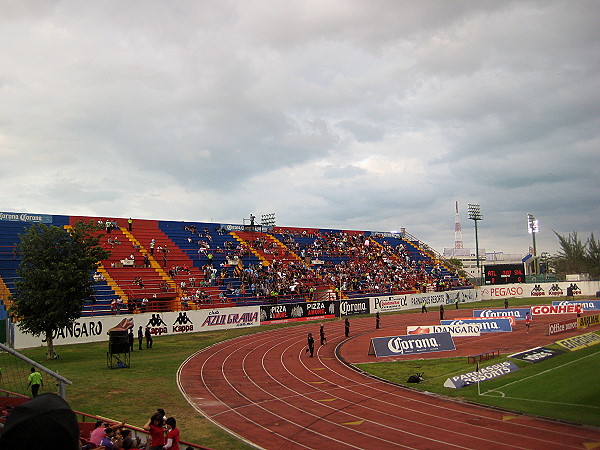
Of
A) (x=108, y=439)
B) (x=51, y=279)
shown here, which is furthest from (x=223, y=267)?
(x=108, y=439)

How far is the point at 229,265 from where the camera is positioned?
5375cm

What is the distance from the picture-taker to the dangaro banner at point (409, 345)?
2841 cm

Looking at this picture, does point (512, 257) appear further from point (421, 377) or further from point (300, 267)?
point (421, 377)

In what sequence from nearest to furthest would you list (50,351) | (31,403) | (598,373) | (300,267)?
(31,403), (598,373), (50,351), (300,267)

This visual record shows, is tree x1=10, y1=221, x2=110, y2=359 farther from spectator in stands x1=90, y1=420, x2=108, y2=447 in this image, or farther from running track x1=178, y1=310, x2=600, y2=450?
spectator in stands x1=90, y1=420, x2=108, y2=447

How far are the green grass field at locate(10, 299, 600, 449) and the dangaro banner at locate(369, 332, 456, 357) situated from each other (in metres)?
1.98

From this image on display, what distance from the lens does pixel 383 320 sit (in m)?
48.5

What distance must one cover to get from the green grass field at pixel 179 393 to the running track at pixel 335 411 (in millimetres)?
751

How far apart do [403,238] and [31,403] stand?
8158 centimetres

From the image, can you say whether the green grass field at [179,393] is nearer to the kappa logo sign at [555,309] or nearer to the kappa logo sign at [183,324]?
the kappa logo sign at [183,324]

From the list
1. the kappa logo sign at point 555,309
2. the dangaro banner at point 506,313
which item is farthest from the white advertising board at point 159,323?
the kappa logo sign at point 555,309

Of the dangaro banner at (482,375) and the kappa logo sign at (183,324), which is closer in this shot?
the dangaro banner at (482,375)

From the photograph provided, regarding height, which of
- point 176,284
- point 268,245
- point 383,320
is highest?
point 268,245

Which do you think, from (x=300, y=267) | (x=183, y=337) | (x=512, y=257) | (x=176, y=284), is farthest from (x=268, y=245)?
(x=512, y=257)
